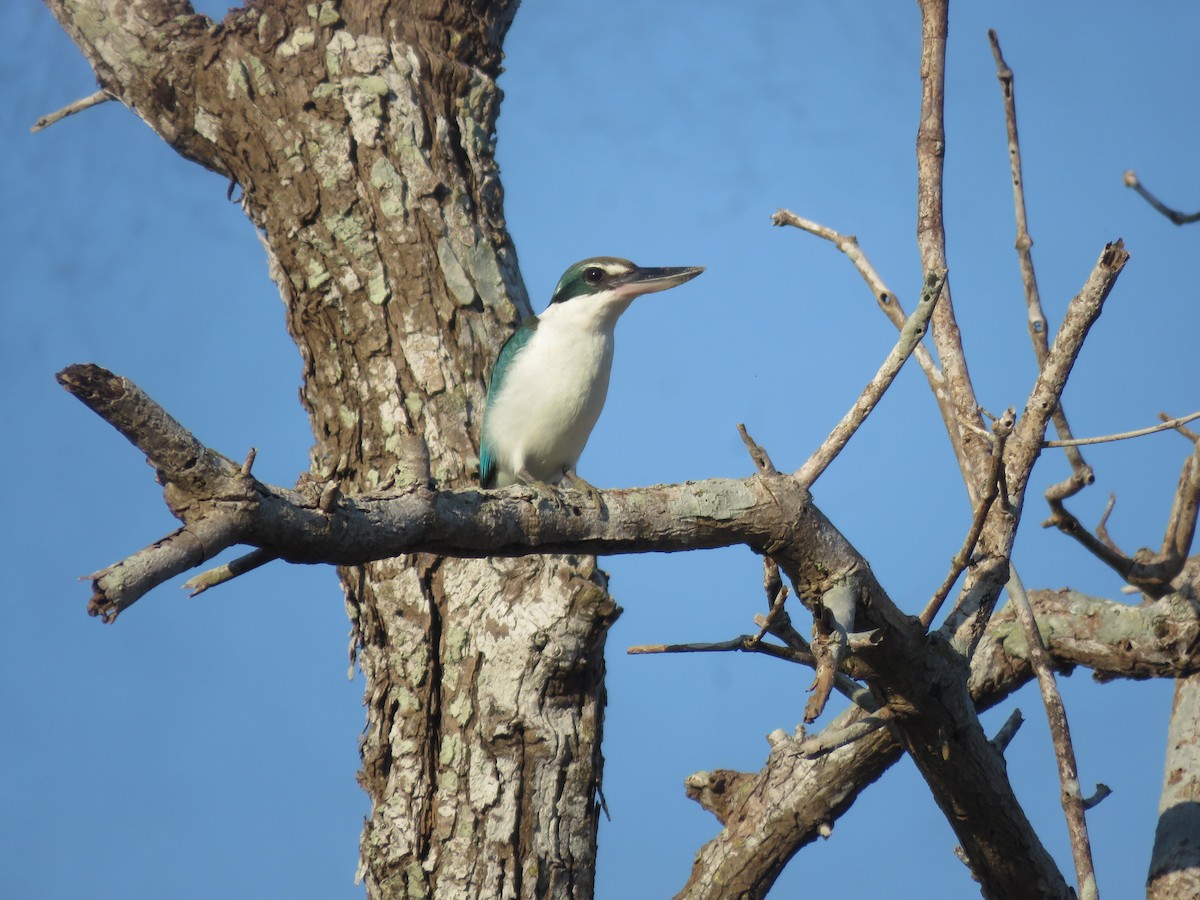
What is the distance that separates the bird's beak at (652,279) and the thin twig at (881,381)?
2056 mm

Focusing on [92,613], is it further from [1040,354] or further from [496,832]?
[1040,354]

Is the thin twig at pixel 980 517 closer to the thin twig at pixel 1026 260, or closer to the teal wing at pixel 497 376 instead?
the thin twig at pixel 1026 260

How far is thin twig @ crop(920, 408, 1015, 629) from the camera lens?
8.61ft

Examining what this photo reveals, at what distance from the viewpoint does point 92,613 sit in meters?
1.77

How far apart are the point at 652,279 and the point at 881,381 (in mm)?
2279

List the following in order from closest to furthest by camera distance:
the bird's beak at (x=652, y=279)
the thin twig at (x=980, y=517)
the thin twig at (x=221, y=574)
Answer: the thin twig at (x=221, y=574) → the thin twig at (x=980, y=517) → the bird's beak at (x=652, y=279)

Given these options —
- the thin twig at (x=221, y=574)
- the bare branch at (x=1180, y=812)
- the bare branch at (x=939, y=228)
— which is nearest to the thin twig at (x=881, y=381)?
the bare branch at (x=939, y=228)

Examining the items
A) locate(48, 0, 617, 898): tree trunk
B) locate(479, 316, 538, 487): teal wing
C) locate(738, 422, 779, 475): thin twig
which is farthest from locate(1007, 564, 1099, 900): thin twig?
locate(479, 316, 538, 487): teal wing

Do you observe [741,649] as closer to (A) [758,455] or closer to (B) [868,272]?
(A) [758,455]

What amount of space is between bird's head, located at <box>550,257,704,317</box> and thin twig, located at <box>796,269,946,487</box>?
209 cm

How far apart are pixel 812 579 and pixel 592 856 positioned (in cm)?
175

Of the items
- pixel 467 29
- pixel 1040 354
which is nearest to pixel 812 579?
pixel 1040 354

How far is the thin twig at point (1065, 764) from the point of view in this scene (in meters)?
2.89

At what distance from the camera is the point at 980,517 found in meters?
2.78
